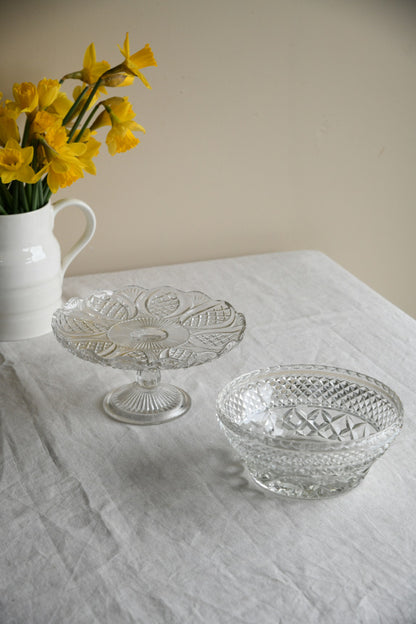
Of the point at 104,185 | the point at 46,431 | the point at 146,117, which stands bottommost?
the point at 46,431

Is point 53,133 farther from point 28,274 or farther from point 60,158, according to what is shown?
point 28,274

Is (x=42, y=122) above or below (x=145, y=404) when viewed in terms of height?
above

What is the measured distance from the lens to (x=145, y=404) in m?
0.85

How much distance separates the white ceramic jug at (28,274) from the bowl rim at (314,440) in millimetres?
353

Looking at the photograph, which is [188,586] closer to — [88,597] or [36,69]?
[88,597]

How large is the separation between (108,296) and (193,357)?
0.21 metres

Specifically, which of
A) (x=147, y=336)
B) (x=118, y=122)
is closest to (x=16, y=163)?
(x=118, y=122)

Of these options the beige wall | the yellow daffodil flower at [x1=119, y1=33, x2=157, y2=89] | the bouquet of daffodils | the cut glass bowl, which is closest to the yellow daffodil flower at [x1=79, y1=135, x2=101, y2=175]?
the bouquet of daffodils

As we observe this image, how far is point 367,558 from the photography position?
63 cm

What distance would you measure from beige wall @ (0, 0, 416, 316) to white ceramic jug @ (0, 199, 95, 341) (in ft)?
0.77

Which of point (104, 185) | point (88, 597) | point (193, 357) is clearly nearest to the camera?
point (88, 597)

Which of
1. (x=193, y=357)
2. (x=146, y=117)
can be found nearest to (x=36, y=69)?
(x=146, y=117)

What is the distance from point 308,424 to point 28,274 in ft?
1.42

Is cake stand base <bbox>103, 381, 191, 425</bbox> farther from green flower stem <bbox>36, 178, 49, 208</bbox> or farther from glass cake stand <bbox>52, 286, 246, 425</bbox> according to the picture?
green flower stem <bbox>36, 178, 49, 208</bbox>
